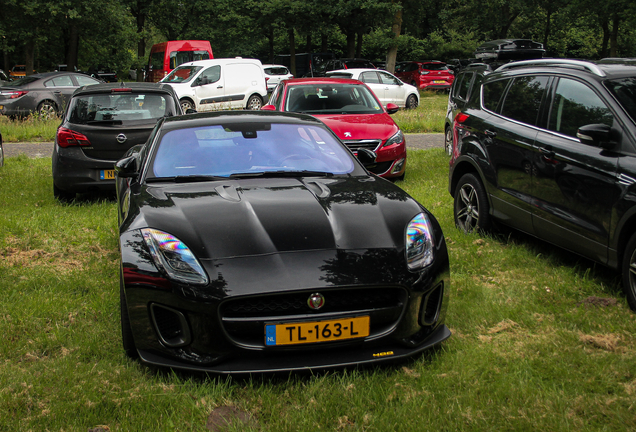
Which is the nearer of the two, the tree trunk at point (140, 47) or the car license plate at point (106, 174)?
the car license plate at point (106, 174)

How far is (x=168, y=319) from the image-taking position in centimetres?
311

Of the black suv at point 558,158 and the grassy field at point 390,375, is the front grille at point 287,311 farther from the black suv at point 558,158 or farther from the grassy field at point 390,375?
the black suv at point 558,158

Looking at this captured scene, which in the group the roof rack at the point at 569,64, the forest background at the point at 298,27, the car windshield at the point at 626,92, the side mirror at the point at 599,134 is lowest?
the side mirror at the point at 599,134

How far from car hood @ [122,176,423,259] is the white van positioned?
1660 cm

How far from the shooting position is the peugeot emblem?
10.1 feet

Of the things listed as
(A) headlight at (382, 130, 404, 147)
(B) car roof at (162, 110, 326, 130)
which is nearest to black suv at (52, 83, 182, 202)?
(B) car roof at (162, 110, 326, 130)

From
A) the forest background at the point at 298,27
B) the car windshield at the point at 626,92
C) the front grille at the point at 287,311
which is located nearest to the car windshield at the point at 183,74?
the forest background at the point at 298,27

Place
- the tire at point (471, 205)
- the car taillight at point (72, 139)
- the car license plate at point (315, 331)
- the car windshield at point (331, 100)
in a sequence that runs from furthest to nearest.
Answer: the car windshield at point (331, 100), the car taillight at point (72, 139), the tire at point (471, 205), the car license plate at point (315, 331)

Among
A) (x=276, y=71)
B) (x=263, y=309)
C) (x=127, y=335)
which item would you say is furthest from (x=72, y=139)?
(x=276, y=71)

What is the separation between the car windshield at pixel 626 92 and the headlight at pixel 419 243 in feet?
6.20

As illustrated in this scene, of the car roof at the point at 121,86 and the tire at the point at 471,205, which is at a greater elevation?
the car roof at the point at 121,86

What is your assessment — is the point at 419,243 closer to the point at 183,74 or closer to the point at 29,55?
the point at 183,74

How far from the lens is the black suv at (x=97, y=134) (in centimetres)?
777

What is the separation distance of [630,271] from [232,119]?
308 cm
